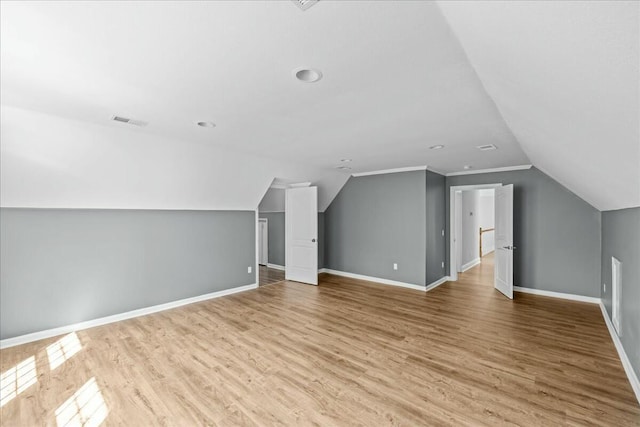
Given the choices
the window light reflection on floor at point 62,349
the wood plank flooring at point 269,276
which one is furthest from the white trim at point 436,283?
the window light reflection on floor at point 62,349

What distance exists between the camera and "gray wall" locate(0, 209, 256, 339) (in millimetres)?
3121

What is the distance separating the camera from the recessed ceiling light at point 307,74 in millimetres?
1783

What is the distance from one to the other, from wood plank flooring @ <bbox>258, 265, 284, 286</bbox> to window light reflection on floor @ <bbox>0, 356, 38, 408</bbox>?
345cm

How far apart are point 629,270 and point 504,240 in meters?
2.38

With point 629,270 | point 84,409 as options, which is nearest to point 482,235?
point 629,270

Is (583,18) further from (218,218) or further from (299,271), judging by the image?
(299,271)

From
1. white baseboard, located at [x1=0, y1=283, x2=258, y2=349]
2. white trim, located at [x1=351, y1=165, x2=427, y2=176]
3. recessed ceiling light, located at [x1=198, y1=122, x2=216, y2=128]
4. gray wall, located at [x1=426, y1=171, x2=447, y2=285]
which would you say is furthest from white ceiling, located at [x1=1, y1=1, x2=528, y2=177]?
white baseboard, located at [x1=0, y1=283, x2=258, y2=349]

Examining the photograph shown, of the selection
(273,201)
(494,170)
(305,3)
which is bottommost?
(273,201)

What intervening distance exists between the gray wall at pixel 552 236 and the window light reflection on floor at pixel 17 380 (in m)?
6.77

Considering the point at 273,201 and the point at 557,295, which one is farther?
the point at 273,201

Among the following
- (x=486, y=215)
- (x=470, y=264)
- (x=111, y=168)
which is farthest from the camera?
(x=486, y=215)

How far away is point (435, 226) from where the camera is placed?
5562 mm

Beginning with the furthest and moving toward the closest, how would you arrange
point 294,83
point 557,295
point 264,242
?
1. point 264,242
2. point 557,295
3. point 294,83

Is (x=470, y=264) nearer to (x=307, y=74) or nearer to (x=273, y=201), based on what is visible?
(x=273, y=201)
